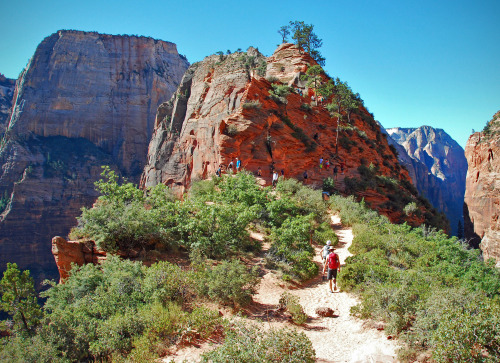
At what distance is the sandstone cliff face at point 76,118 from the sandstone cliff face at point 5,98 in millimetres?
5060

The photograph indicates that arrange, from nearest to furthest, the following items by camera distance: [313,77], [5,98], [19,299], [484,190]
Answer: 1. [19,299]
2. [313,77]
3. [484,190]
4. [5,98]

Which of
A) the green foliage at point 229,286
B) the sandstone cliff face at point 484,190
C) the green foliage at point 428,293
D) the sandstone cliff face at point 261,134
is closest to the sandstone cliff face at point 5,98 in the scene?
the sandstone cliff face at point 261,134

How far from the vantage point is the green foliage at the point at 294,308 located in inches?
302

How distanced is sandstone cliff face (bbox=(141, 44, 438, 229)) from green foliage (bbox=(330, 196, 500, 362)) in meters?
9.51

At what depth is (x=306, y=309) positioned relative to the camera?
8.70m

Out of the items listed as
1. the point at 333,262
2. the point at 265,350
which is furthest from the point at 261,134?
the point at 265,350

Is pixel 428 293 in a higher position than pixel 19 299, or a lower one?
higher

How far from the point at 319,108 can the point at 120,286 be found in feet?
79.4

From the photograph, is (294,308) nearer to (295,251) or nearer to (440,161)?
(295,251)

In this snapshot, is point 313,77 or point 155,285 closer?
point 155,285

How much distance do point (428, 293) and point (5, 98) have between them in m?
99.9

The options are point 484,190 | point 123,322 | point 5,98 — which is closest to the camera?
point 123,322

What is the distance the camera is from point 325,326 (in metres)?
7.73

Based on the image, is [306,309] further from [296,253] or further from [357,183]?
[357,183]
